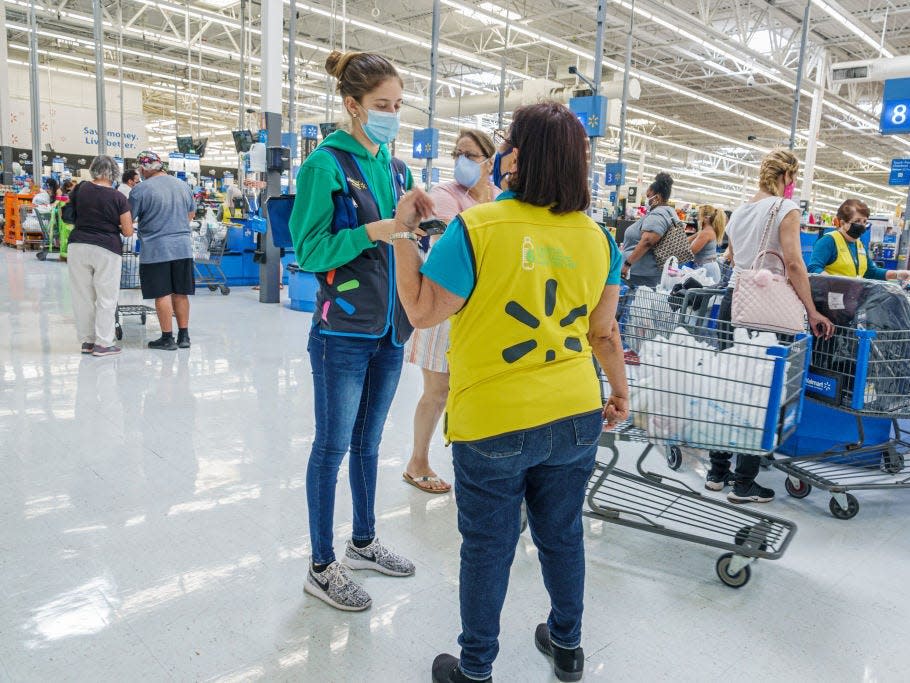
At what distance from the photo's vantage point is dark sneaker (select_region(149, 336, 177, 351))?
5527 mm

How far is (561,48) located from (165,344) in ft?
42.8

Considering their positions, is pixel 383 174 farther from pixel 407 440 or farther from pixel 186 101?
pixel 186 101

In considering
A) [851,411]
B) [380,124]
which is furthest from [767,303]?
[380,124]

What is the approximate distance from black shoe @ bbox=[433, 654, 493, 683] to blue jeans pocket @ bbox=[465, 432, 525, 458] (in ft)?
1.99

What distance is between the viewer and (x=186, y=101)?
26516 mm

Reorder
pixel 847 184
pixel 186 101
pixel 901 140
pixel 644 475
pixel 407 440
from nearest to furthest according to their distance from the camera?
pixel 644 475 → pixel 407 440 → pixel 901 140 → pixel 186 101 → pixel 847 184

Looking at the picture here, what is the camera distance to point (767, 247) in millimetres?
3145

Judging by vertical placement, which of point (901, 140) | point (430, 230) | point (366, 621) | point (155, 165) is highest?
point (901, 140)

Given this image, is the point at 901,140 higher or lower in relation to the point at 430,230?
higher

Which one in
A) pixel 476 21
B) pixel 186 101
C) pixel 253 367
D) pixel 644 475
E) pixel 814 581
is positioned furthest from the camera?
pixel 186 101

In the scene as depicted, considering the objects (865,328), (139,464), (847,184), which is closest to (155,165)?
(139,464)

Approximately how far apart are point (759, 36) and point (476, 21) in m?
6.26

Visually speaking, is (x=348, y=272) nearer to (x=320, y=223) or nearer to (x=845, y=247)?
(x=320, y=223)

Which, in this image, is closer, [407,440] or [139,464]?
[139,464]
